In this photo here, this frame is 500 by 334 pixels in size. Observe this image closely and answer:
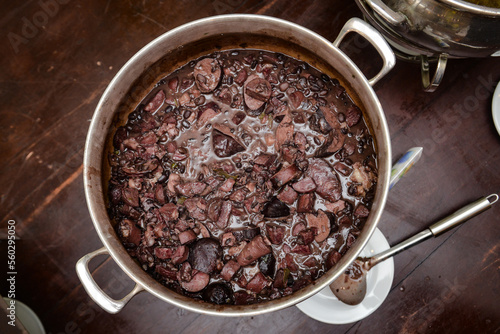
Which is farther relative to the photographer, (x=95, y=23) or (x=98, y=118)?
(x=95, y=23)

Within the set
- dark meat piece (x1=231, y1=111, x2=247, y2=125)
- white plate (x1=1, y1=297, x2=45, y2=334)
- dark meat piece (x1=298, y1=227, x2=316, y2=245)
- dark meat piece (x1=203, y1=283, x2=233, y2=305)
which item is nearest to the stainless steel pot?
dark meat piece (x1=231, y1=111, x2=247, y2=125)

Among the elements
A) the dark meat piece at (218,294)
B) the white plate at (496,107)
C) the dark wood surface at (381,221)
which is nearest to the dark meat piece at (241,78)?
the dark wood surface at (381,221)

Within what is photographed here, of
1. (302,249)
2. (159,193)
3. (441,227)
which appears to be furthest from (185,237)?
(441,227)

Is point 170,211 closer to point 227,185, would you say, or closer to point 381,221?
point 227,185

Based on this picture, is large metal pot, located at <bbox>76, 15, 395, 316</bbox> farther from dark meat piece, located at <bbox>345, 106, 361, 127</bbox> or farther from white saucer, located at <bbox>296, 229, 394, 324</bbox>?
white saucer, located at <bbox>296, 229, 394, 324</bbox>

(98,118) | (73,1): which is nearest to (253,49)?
(98,118)

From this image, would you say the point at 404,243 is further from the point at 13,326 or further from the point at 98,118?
the point at 13,326

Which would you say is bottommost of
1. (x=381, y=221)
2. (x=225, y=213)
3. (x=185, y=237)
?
(x=185, y=237)

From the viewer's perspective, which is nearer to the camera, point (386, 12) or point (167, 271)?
A: point (386, 12)
